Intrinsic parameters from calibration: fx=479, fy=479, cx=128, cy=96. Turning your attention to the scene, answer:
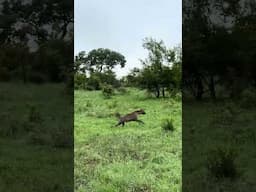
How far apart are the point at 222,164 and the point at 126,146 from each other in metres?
0.74

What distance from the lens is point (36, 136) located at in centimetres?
363

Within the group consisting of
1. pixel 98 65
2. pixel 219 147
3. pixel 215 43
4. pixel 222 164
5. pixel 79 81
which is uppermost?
pixel 215 43

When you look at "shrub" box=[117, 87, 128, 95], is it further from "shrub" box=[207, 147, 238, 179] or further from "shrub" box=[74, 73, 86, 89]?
"shrub" box=[207, 147, 238, 179]

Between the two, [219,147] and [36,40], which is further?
[36,40]

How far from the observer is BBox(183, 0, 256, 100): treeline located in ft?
12.2

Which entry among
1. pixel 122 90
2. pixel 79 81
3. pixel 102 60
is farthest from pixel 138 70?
pixel 79 81

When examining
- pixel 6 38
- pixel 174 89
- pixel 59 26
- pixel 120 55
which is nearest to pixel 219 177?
pixel 174 89

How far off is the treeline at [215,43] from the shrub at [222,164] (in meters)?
0.49

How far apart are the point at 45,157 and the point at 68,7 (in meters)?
1.17

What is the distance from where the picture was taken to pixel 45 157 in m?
3.53

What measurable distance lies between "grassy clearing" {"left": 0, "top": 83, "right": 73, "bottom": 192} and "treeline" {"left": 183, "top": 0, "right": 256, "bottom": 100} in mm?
995

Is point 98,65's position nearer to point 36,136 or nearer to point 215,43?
point 36,136

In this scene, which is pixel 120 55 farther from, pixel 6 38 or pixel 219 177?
pixel 219 177

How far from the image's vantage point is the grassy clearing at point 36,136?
338 centimetres
